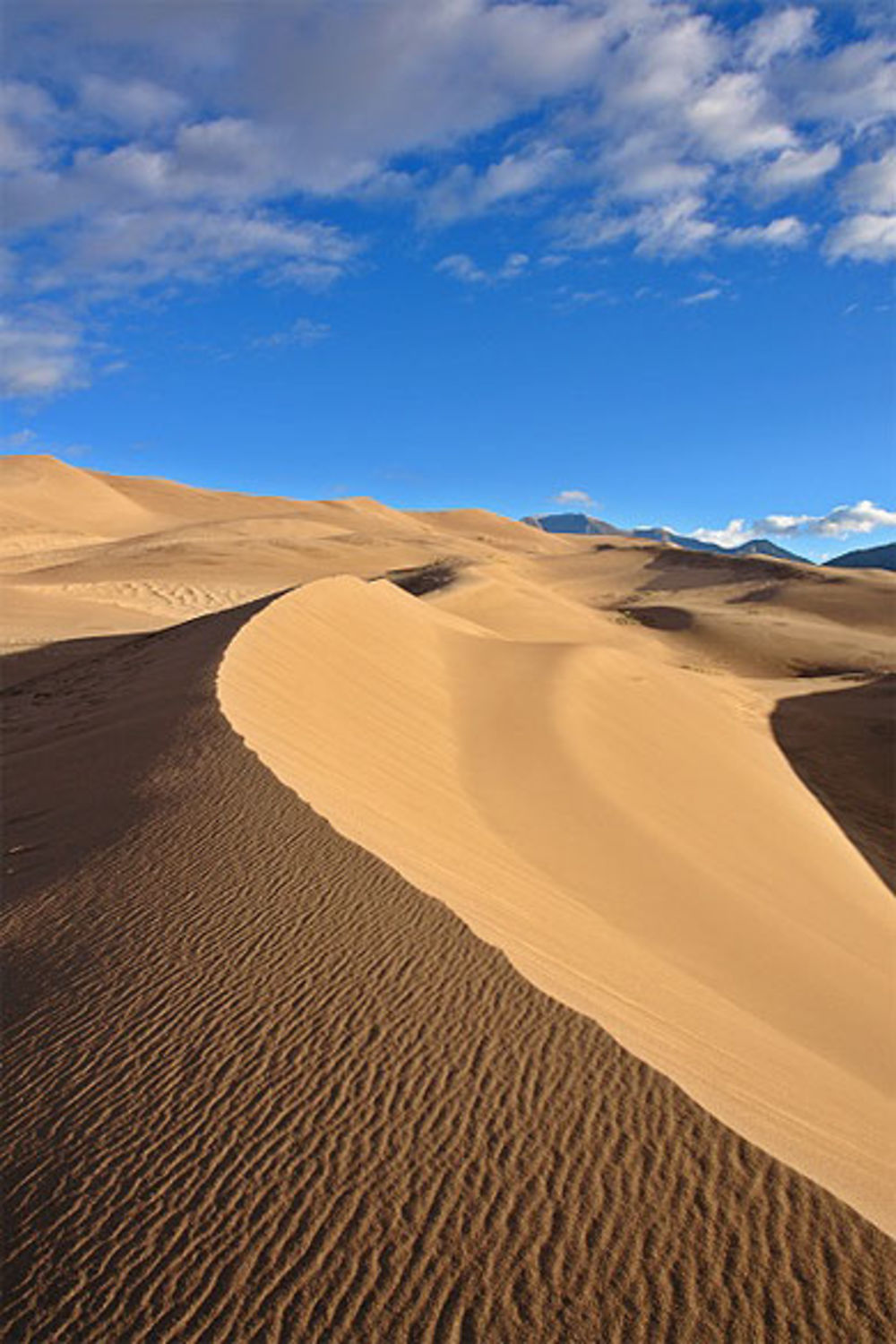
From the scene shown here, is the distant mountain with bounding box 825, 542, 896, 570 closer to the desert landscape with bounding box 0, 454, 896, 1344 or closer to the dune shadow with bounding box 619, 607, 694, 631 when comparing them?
the dune shadow with bounding box 619, 607, 694, 631

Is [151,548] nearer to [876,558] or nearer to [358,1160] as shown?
[358,1160]

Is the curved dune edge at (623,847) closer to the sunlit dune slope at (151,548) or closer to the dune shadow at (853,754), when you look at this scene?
the dune shadow at (853,754)

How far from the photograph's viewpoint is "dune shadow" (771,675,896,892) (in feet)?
33.1

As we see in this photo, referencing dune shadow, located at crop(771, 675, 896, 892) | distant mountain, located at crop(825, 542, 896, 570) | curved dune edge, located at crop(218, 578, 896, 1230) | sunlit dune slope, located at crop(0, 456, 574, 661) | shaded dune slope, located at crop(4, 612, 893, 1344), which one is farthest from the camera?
distant mountain, located at crop(825, 542, 896, 570)

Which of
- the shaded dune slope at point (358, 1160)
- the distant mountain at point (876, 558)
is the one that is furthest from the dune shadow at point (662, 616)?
the distant mountain at point (876, 558)

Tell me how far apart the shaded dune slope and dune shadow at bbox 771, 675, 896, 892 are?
7.05m

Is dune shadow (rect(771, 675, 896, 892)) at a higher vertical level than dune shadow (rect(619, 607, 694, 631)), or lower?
lower

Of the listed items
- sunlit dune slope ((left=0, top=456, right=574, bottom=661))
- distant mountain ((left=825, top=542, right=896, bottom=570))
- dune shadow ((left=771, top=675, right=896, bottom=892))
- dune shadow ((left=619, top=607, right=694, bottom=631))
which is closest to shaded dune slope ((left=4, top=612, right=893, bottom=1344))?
dune shadow ((left=771, top=675, right=896, bottom=892))

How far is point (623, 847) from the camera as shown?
20.9 feet

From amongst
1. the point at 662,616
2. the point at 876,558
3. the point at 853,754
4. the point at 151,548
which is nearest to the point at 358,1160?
the point at 853,754

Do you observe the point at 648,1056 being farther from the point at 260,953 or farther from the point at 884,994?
the point at 884,994

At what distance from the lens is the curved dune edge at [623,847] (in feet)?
10.1

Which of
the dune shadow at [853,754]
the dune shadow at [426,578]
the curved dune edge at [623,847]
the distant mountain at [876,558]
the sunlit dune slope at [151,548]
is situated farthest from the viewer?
the distant mountain at [876,558]

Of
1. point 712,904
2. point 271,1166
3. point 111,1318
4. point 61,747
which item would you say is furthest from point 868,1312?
point 61,747
